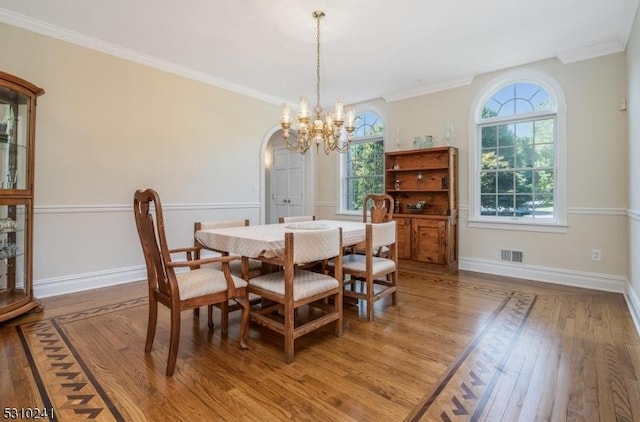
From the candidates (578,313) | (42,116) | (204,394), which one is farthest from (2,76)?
(578,313)

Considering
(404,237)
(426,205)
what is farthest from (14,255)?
(426,205)

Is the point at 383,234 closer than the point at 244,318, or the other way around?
the point at 244,318

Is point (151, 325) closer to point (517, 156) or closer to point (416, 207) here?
point (416, 207)

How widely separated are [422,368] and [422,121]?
3938mm

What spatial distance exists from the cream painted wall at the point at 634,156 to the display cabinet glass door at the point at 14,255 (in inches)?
202

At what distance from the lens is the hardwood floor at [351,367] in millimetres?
1646

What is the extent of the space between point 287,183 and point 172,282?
4.83m

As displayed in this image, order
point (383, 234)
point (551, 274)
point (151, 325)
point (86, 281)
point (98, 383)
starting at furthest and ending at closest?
1. point (551, 274)
2. point (86, 281)
3. point (383, 234)
4. point (151, 325)
5. point (98, 383)

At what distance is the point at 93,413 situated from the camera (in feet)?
5.24

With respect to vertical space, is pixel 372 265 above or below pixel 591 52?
below

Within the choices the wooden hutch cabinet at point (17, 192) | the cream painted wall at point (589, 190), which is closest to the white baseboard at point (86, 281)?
the wooden hutch cabinet at point (17, 192)

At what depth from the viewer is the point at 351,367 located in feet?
6.72

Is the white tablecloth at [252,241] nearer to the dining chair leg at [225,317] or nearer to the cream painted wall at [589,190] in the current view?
the dining chair leg at [225,317]

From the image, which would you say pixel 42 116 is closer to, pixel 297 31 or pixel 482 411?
pixel 297 31
